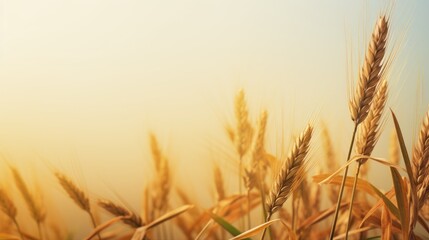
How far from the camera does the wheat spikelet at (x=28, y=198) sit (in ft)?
3.18

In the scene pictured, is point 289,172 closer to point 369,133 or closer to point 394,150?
point 369,133

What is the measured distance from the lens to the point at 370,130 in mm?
709

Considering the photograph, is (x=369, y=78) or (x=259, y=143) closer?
(x=369, y=78)

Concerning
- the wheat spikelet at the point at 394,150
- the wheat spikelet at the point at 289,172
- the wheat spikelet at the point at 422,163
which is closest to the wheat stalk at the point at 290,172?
the wheat spikelet at the point at 289,172

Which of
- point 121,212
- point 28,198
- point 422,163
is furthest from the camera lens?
point 28,198

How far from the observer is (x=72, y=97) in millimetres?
1088

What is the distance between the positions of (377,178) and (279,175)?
46cm

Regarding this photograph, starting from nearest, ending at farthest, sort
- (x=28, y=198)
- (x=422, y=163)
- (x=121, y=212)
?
(x=422, y=163) < (x=121, y=212) < (x=28, y=198)

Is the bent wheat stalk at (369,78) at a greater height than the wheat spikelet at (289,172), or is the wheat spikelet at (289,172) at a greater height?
the bent wheat stalk at (369,78)

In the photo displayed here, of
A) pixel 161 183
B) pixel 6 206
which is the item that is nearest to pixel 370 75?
pixel 161 183

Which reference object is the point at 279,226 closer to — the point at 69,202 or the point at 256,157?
the point at 256,157

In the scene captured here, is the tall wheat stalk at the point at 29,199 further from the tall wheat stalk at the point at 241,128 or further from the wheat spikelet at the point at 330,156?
the wheat spikelet at the point at 330,156

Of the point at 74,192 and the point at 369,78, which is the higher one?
the point at 369,78

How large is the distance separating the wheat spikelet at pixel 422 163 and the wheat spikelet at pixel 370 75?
0.29 feet
